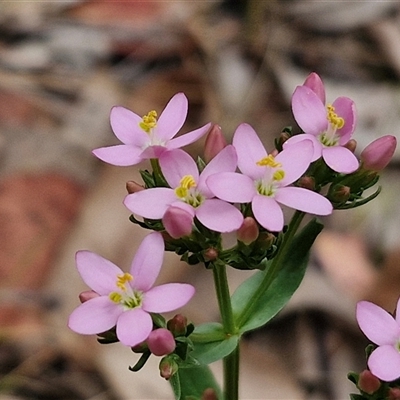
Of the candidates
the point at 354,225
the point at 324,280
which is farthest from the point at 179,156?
the point at 354,225

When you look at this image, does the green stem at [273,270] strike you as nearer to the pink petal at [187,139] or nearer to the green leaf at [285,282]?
the green leaf at [285,282]

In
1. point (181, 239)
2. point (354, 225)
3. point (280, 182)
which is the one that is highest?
point (280, 182)

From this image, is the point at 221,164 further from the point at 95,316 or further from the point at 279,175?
the point at 95,316

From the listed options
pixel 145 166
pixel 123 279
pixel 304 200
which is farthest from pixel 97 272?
pixel 145 166

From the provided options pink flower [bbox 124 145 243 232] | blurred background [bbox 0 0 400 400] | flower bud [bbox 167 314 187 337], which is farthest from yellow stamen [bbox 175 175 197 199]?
blurred background [bbox 0 0 400 400]

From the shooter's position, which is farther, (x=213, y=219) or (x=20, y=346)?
(x=20, y=346)

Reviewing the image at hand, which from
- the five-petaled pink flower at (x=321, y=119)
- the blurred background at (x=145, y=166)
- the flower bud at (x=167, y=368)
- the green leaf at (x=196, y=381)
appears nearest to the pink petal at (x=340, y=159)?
the five-petaled pink flower at (x=321, y=119)

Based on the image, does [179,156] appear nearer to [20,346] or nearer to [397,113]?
[20,346]
